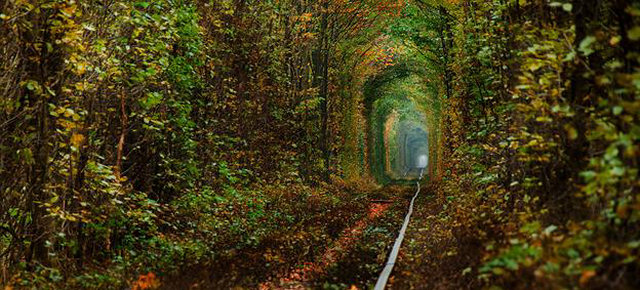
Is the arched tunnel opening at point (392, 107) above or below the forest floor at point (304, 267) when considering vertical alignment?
above

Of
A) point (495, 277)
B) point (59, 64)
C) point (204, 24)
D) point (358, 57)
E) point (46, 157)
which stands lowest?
point (495, 277)

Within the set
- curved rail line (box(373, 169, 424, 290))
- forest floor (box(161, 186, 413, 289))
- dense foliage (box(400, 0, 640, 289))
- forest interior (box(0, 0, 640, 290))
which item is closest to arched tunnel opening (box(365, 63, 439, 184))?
forest interior (box(0, 0, 640, 290))

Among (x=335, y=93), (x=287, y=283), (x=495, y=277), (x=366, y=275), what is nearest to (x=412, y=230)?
(x=366, y=275)

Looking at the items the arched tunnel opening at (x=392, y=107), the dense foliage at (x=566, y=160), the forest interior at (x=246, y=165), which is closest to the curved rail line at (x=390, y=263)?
the forest interior at (x=246, y=165)

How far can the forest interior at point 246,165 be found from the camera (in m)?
4.30

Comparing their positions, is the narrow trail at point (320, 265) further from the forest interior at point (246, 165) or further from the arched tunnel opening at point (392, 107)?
the arched tunnel opening at point (392, 107)

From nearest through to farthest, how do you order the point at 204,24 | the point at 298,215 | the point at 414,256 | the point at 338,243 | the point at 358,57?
the point at 414,256
the point at 338,243
the point at 204,24
the point at 298,215
the point at 358,57

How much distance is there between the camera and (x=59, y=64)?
21.7 feet

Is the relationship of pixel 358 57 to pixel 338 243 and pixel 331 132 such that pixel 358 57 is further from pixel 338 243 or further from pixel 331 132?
pixel 338 243

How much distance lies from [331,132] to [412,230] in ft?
50.1

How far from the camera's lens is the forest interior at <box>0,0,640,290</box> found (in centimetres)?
430

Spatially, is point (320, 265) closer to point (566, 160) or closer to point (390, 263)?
point (390, 263)

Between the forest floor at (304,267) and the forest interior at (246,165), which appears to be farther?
the forest floor at (304,267)

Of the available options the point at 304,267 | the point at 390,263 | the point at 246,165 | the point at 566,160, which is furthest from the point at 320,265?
the point at 246,165
